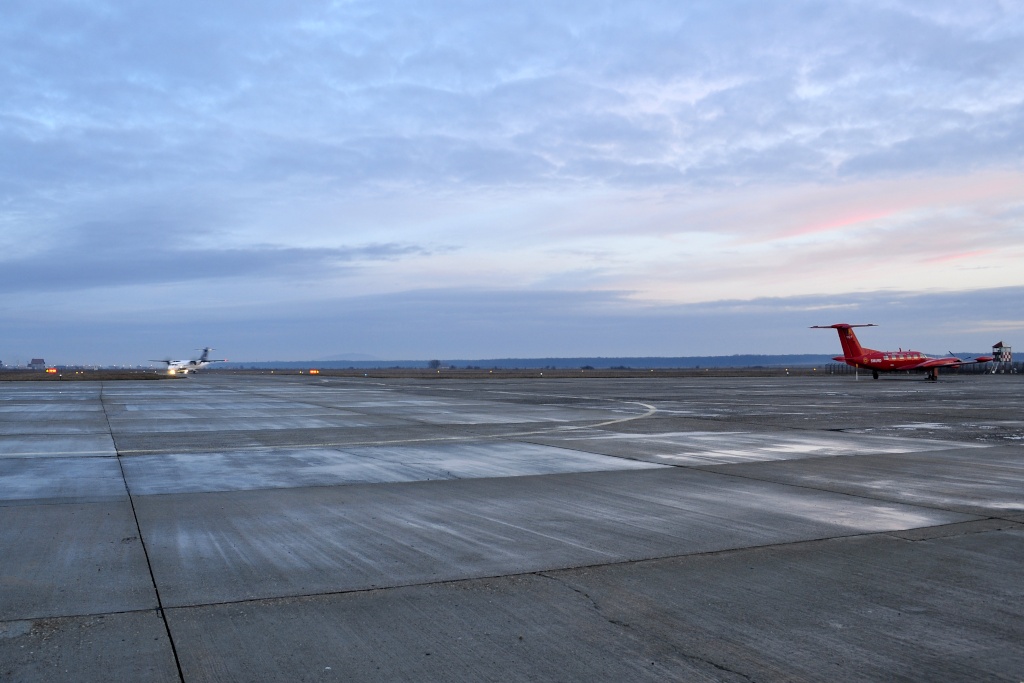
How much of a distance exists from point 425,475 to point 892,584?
7044 mm

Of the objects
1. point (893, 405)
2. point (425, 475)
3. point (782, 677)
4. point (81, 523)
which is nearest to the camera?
point (782, 677)

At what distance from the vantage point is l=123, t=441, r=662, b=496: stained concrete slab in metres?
Result: 11.2

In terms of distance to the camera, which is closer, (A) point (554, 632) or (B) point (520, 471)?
(A) point (554, 632)

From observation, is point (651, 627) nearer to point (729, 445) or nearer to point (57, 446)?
point (729, 445)

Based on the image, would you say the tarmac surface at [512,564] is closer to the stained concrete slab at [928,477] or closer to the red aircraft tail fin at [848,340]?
the stained concrete slab at [928,477]

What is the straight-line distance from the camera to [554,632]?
516 cm

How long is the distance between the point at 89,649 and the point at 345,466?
26.3 ft

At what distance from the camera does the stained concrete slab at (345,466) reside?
11234mm

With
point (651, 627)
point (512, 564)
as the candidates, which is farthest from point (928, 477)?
point (651, 627)

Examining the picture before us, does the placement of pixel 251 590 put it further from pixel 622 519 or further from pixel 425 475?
pixel 425 475

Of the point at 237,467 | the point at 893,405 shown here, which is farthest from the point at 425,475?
the point at 893,405

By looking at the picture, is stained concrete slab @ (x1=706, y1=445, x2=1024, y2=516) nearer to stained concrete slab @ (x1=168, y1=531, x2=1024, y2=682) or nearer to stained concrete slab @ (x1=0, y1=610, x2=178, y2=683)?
stained concrete slab @ (x1=168, y1=531, x2=1024, y2=682)

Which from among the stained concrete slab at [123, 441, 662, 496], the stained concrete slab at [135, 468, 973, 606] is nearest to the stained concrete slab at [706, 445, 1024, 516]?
the stained concrete slab at [135, 468, 973, 606]

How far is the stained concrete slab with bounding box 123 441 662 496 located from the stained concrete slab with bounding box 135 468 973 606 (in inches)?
28.8
